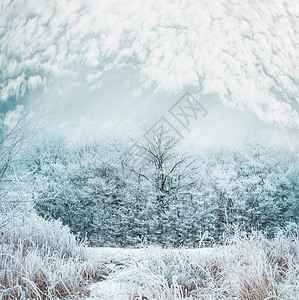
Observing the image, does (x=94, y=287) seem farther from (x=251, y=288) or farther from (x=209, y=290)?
(x=251, y=288)

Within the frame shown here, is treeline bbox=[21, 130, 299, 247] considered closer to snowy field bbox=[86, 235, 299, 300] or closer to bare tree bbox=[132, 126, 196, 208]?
bare tree bbox=[132, 126, 196, 208]

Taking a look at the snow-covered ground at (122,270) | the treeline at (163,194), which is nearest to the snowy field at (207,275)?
the snow-covered ground at (122,270)

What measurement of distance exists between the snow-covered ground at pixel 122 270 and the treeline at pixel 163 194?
1186cm

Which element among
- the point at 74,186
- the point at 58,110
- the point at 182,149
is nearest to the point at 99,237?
the point at 74,186

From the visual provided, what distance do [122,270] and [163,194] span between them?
11909 mm

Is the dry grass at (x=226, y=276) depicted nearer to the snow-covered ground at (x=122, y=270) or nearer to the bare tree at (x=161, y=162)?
the snow-covered ground at (x=122, y=270)

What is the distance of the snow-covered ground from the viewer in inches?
82.8

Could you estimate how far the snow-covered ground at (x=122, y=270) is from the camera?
210 cm

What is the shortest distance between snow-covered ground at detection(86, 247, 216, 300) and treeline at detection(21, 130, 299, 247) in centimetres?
1186

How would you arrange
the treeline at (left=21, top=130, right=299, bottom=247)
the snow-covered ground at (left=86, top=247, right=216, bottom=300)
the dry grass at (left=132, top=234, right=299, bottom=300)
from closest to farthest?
the dry grass at (left=132, top=234, right=299, bottom=300)
the snow-covered ground at (left=86, top=247, right=216, bottom=300)
the treeline at (left=21, top=130, right=299, bottom=247)

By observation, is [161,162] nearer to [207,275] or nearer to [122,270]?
[122,270]

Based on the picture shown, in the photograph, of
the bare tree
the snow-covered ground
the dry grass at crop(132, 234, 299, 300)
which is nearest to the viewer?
the dry grass at crop(132, 234, 299, 300)

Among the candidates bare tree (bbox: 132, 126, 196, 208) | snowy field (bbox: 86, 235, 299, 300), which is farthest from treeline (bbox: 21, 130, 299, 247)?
snowy field (bbox: 86, 235, 299, 300)

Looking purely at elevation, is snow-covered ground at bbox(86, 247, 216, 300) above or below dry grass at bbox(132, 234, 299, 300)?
below
